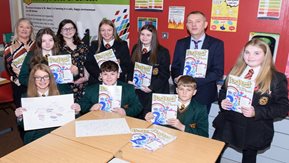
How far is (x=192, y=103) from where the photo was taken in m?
2.51

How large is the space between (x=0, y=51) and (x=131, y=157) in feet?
14.5

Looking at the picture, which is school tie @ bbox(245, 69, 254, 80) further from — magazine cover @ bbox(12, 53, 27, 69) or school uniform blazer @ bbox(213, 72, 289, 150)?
magazine cover @ bbox(12, 53, 27, 69)

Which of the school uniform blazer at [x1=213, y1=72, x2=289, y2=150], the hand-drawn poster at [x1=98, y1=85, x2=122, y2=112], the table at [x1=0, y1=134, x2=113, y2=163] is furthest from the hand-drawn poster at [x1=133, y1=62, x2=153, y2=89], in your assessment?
the table at [x1=0, y1=134, x2=113, y2=163]

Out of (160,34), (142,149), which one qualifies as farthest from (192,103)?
(160,34)

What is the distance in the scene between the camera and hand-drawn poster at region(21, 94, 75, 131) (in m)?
2.29

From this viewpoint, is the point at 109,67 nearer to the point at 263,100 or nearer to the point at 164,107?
the point at 164,107

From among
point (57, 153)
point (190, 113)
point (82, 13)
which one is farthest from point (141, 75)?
point (82, 13)

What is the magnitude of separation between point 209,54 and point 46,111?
1.77 meters

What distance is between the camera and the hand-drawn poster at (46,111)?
2.29 metres

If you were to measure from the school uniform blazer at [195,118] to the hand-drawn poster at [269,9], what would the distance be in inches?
55.6

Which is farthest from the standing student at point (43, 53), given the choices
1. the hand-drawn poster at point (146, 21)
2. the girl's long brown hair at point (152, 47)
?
the hand-drawn poster at point (146, 21)

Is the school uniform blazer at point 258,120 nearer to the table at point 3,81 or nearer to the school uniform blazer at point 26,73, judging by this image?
the school uniform blazer at point 26,73

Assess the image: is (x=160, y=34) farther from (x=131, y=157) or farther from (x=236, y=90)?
(x=131, y=157)

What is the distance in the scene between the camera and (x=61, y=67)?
9.82ft
